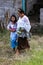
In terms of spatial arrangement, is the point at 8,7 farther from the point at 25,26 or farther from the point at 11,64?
the point at 11,64

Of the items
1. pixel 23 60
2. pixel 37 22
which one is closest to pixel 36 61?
pixel 23 60

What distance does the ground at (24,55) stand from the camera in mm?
7195

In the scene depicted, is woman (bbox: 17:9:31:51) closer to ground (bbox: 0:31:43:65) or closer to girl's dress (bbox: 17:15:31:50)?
girl's dress (bbox: 17:15:31:50)

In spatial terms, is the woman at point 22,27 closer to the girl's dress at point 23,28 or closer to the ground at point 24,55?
the girl's dress at point 23,28

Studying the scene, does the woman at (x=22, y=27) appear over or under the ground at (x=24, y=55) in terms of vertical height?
over

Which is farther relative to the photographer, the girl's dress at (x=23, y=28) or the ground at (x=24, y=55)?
the girl's dress at (x=23, y=28)

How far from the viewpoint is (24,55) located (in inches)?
307

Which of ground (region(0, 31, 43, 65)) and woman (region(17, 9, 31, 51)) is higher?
woman (region(17, 9, 31, 51))

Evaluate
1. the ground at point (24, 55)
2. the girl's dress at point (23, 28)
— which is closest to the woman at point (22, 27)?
the girl's dress at point (23, 28)

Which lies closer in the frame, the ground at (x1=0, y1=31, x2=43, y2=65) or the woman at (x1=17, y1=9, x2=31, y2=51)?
the ground at (x1=0, y1=31, x2=43, y2=65)

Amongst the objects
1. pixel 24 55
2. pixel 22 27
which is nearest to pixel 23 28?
pixel 22 27

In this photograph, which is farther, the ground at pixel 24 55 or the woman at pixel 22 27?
the woman at pixel 22 27

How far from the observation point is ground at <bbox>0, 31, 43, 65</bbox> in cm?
719

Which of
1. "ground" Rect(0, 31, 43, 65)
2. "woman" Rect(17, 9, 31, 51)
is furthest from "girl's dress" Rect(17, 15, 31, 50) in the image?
"ground" Rect(0, 31, 43, 65)
